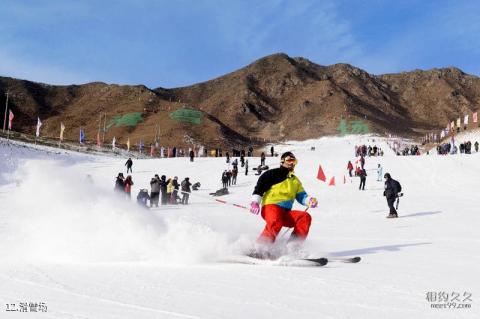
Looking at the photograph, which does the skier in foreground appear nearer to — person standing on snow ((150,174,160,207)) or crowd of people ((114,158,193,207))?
crowd of people ((114,158,193,207))

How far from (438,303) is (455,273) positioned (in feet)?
6.63

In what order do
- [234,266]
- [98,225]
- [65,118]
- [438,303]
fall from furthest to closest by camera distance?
[65,118] < [98,225] < [234,266] < [438,303]

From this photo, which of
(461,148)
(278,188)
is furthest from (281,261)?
(461,148)

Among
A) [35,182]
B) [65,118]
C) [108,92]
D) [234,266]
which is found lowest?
[234,266]

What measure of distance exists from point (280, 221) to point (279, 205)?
0.23 m

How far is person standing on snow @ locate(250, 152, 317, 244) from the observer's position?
6457 mm

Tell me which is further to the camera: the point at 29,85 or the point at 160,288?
the point at 29,85

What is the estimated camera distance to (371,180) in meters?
30.5

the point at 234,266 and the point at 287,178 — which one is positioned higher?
the point at 287,178

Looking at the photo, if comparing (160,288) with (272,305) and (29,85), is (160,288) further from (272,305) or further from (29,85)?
(29,85)

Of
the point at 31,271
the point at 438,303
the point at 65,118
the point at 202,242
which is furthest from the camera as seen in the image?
the point at 65,118

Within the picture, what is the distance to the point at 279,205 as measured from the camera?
21.7ft

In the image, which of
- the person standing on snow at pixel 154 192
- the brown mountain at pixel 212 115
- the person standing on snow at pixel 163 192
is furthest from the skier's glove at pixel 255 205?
the brown mountain at pixel 212 115

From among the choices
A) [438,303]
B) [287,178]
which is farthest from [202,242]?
[438,303]
